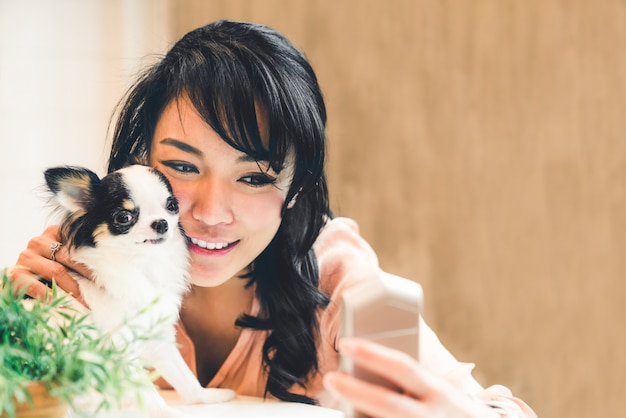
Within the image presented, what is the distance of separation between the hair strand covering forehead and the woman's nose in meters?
0.06

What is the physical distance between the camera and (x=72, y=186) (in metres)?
0.79

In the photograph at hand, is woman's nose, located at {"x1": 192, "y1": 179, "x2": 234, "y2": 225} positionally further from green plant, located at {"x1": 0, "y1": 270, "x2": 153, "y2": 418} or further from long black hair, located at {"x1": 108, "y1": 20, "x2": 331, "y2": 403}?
green plant, located at {"x1": 0, "y1": 270, "x2": 153, "y2": 418}

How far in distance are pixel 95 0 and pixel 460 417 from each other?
1.31 metres

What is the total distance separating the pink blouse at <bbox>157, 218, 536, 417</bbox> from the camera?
97 cm

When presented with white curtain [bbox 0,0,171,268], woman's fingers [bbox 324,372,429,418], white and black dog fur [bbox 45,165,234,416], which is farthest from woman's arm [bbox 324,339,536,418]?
white curtain [bbox 0,0,171,268]

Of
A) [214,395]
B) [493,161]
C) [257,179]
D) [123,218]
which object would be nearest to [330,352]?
[214,395]

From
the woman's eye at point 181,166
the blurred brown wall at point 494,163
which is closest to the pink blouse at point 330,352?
the woman's eye at point 181,166

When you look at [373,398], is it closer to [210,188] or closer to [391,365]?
[391,365]

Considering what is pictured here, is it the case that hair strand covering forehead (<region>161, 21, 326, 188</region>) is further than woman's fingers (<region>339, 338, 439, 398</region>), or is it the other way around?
hair strand covering forehead (<region>161, 21, 326, 188</region>)

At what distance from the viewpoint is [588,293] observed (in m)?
1.83

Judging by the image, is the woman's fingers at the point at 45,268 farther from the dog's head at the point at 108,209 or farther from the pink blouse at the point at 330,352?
the pink blouse at the point at 330,352

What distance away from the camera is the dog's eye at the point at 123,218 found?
2.62 ft

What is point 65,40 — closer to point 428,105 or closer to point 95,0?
point 95,0

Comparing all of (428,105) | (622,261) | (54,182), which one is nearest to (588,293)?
(622,261)
